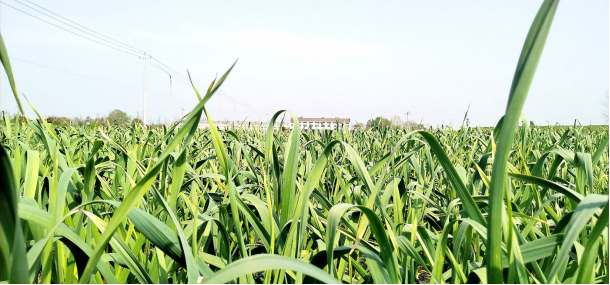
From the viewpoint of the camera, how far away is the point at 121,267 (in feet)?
2.68

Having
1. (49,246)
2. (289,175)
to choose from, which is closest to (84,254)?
(49,246)

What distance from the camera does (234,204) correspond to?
2.30 feet

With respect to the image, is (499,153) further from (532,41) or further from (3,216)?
(3,216)

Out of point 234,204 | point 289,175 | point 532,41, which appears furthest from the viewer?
point 289,175

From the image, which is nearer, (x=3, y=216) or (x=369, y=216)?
(x=3, y=216)

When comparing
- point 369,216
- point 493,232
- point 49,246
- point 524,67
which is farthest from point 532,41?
point 49,246

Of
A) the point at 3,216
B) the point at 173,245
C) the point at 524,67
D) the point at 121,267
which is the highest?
the point at 524,67

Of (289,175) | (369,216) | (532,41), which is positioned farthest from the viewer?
(289,175)

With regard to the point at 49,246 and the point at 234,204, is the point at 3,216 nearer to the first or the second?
the point at 49,246

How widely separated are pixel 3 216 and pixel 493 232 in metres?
0.60

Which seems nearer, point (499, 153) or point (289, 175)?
point (499, 153)

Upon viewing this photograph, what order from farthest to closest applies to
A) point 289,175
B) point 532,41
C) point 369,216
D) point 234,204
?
point 289,175, point 234,204, point 369,216, point 532,41

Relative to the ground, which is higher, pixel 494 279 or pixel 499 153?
→ pixel 499 153

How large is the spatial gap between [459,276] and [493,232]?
0.22 metres
